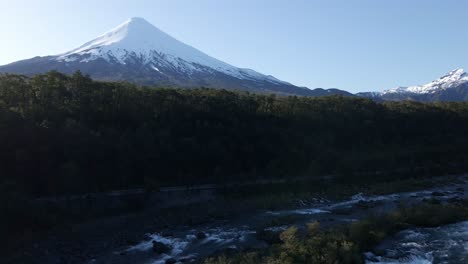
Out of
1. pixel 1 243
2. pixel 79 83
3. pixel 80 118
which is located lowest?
pixel 1 243

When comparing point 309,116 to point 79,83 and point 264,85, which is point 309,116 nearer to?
point 79,83

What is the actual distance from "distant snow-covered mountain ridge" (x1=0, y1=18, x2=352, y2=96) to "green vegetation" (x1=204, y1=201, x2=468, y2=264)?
202 feet

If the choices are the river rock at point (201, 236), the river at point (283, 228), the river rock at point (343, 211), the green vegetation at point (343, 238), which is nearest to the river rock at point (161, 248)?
the river at point (283, 228)

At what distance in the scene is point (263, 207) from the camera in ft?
85.5

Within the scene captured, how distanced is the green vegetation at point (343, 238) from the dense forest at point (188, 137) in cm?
1377

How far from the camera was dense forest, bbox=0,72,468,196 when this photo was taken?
26172 mm

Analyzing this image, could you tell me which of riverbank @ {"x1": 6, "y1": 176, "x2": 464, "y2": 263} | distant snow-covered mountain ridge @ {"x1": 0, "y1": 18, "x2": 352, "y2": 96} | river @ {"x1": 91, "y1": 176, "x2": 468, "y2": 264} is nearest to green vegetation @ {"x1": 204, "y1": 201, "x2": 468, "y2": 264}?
river @ {"x1": 91, "y1": 176, "x2": 468, "y2": 264}

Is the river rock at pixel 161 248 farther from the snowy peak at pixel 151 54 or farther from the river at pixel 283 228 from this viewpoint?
the snowy peak at pixel 151 54

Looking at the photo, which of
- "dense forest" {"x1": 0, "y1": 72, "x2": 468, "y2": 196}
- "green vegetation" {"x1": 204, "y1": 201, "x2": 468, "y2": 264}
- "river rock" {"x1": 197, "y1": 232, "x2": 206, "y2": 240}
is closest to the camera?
"green vegetation" {"x1": 204, "y1": 201, "x2": 468, "y2": 264}

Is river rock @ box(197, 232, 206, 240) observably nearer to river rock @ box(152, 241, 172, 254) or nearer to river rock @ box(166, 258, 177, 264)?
river rock @ box(152, 241, 172, 254)

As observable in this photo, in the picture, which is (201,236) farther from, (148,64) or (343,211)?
(148,64)

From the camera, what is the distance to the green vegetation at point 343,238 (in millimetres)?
13633

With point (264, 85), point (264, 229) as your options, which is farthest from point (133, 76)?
point (264, 229)

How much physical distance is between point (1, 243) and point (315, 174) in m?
23.0
